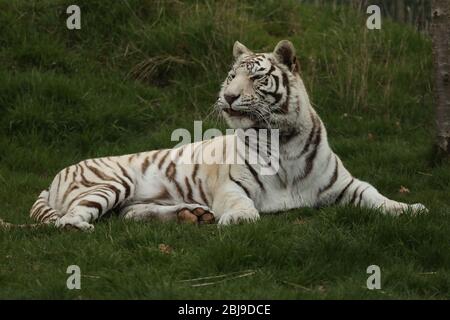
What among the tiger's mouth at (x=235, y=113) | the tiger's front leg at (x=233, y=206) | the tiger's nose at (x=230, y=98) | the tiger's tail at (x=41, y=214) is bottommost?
the tiger's tail at (x=41, y=214)

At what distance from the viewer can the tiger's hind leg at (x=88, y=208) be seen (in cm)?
598

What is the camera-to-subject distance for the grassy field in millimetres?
5012

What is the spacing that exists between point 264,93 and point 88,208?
1.55m

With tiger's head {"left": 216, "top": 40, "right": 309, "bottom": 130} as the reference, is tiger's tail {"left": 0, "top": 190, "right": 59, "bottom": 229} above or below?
below

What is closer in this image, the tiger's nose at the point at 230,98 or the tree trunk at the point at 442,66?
the tiger's nose at the point at 230,98

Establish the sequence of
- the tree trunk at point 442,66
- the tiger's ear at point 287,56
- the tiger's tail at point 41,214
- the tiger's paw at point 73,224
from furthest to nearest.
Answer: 1. the tree trunk at point 442,66
2. the tiger's ear at point 287,56
3. the tiger's tail at point 41,214
4. the tiger's paw at point 73,224

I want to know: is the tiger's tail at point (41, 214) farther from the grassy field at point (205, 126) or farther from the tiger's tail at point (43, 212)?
the grassy field at point (205, 126)

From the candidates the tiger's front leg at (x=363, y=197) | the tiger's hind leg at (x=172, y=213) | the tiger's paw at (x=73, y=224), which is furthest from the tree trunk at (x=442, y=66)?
the tiger's paw at (x=73, y=224)

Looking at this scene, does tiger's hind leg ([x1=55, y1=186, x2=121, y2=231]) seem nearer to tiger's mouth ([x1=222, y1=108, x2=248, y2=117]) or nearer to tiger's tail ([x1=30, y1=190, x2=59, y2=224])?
tiger's tail ([x1=30, y1=190, x2=59, y2=224])

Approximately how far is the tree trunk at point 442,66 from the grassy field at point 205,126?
0.28 meters

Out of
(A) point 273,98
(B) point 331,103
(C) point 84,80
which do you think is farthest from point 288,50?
(C) point 84,80

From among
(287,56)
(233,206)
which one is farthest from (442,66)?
(233,206)

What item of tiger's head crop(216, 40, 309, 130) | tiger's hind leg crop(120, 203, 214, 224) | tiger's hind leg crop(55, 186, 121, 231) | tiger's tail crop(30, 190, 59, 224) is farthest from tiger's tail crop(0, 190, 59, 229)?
tiger's head crop(216, 40, 309, 130)

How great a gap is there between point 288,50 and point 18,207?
2570 millimetres
